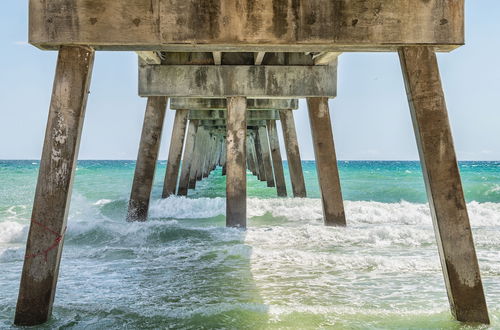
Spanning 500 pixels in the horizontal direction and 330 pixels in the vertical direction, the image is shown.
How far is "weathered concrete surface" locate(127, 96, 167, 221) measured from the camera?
364 inches

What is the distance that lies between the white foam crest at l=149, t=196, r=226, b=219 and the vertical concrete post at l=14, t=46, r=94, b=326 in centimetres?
840

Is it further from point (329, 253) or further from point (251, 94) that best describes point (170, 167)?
point (329, 253)

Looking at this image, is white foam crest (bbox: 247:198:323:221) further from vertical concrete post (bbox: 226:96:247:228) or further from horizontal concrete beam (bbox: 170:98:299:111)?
vertical concrete post (bbox: 226:96:247:228)

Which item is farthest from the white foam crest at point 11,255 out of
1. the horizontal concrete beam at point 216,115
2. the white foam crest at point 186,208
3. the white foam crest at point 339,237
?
the horizontal concrete beam at point 216,115

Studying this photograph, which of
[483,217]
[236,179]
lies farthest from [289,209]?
[483,217]

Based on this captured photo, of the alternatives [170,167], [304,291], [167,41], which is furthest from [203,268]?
[170,167]

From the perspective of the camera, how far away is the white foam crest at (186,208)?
1258 centimetres

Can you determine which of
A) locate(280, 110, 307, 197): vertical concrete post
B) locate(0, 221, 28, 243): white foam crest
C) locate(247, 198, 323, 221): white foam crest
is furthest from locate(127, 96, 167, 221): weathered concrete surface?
locate(280, 110, 307, 197): vertical concrete post

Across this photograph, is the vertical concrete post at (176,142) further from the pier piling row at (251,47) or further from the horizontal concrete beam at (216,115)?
the pier piling row at (251,47)

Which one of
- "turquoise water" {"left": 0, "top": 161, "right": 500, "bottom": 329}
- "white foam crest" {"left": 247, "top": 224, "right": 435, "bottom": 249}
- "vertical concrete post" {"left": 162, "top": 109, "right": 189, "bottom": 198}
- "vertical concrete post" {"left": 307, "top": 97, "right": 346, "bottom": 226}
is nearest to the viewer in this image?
"turquoise water" {"left": 0, "top": 161, "right": 500, "bottom": 329}

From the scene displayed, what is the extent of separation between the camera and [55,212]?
12.9 ft

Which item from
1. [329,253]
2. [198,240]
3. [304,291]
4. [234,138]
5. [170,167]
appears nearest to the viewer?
[304,291]

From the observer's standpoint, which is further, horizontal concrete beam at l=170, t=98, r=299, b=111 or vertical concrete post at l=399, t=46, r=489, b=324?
horizontal concrete beam at l=170, t=98, r=299, b=111

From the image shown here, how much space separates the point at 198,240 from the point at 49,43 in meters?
4.74
